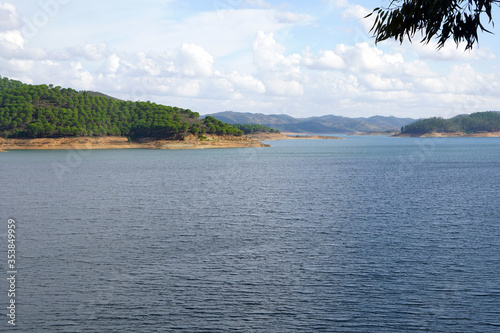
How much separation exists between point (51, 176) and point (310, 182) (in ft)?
162

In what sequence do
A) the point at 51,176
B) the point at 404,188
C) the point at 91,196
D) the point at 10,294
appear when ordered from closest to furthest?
1. the point at 10,294
2. the point at 91,196
3. the point at 404,188
4. the point at 51,176

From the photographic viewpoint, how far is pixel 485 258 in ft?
108

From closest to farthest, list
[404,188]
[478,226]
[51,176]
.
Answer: [478,226]
[404,188]
[51,176]

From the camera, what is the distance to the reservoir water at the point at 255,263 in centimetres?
2392

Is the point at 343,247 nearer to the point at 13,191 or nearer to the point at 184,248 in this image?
the point at 184,248

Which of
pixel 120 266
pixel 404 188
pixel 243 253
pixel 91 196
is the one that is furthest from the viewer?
pixel 404 188

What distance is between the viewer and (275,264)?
32562 millimetres

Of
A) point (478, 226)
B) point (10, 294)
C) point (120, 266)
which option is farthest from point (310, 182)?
point (10, 294)

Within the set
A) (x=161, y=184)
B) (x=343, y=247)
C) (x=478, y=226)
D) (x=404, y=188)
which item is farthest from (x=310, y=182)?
(x=343, y=247)

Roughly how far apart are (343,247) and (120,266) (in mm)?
16145

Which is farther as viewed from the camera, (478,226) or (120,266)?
(478,226)

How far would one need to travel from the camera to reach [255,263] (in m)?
32.7

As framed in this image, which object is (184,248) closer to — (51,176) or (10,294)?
(10,294)

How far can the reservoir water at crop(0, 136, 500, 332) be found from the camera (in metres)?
23.9
